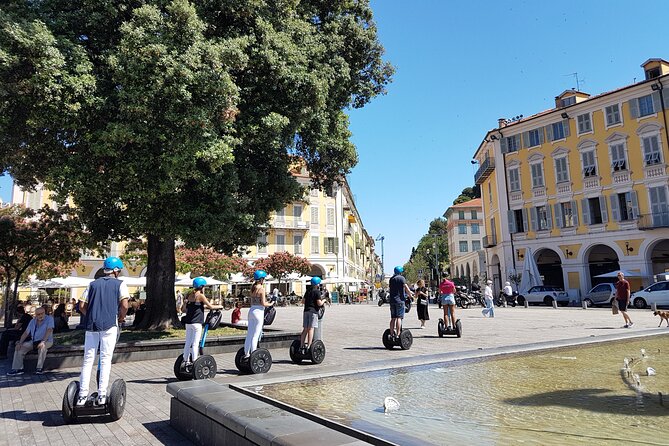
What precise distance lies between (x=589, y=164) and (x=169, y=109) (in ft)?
111

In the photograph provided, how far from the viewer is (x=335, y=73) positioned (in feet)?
41.9

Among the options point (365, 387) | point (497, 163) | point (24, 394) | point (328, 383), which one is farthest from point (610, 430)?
point (497, 163)

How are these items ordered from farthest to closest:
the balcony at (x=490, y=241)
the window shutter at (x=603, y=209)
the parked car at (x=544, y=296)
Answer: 1. the balcony at (x=490, y=241)
2. the window shutter at (x=603, y=209)
3. the parked car at (x=544, y=296)

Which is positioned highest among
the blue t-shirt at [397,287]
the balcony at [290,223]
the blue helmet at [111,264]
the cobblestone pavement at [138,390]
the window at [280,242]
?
the balcony at [290,223]

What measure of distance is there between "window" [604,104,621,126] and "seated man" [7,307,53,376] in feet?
119

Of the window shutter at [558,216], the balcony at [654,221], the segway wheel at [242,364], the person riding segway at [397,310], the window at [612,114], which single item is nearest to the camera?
the segway wheel at [242,364]

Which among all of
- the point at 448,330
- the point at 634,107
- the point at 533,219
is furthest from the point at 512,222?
the point at 448,330

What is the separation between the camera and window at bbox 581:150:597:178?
3411cm

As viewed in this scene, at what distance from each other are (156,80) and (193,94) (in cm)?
74

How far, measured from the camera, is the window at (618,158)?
3256 cm

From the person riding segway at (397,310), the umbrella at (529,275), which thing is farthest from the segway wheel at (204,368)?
the umbrella at (529,275)

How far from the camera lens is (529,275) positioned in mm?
34469

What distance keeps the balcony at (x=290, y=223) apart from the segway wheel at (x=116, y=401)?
149 ft

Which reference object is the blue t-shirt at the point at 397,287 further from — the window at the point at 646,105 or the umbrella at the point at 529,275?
the window at the point at 646,105
